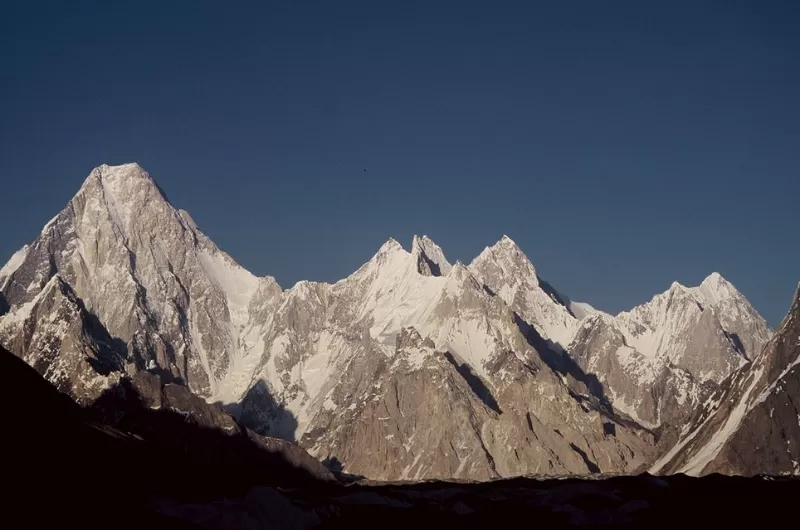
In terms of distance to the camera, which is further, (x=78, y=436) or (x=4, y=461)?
(x=78, y=436)

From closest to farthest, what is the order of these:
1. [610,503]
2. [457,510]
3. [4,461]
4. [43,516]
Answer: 1. [43,516]
2. [4,461]
3. [610,503]
4. [457,510]

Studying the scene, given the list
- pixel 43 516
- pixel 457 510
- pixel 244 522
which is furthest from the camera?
pixel 457 510

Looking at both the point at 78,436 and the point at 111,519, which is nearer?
the point at 111,519

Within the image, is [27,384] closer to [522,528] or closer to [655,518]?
[522,528]

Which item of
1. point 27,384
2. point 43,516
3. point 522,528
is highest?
point 27,384

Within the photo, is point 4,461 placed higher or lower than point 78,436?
lower

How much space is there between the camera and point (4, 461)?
139750 mm

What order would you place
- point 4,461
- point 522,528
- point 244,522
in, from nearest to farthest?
point 4,461 < point 244,522 < point 522,528

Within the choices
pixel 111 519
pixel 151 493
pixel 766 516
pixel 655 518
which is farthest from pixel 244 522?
pixel 766 516

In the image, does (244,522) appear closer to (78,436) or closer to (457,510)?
(78,436)

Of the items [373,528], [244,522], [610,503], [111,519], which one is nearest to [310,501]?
[373,528]

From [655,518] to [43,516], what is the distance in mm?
83807

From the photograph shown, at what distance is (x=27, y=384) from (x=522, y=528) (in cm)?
7543

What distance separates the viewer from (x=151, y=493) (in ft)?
533
